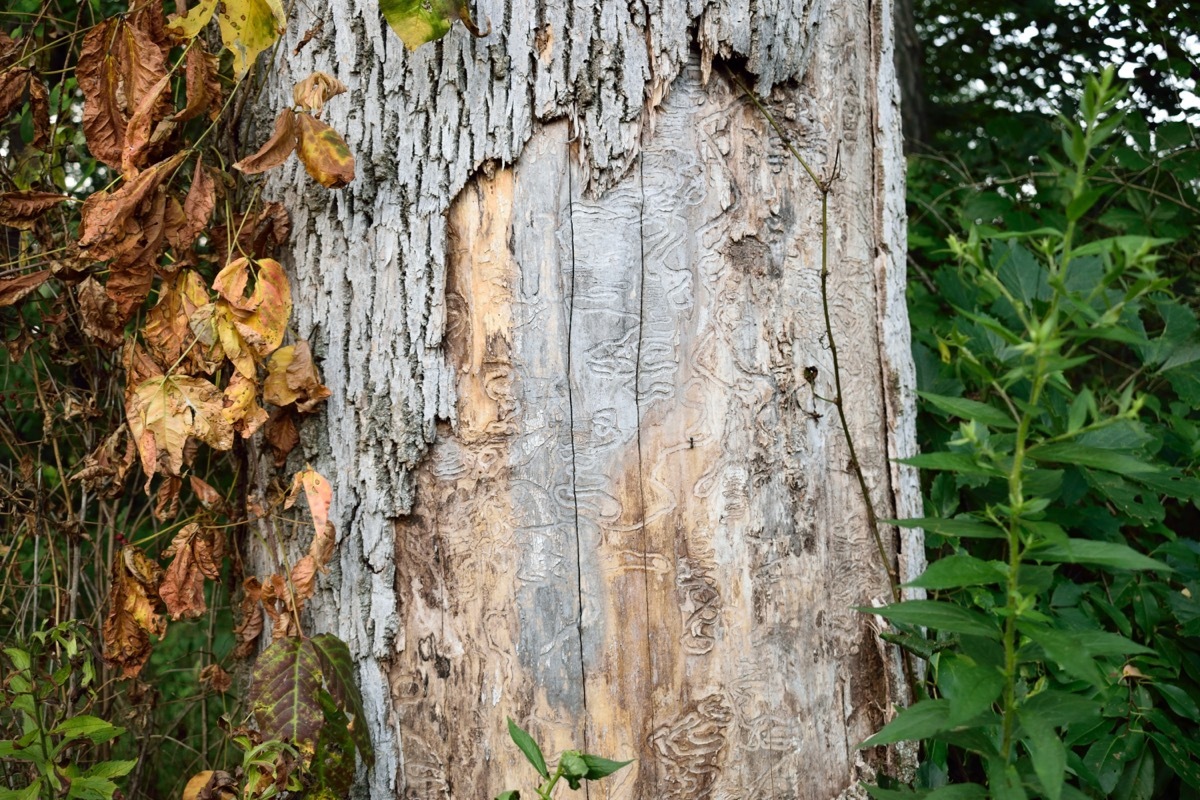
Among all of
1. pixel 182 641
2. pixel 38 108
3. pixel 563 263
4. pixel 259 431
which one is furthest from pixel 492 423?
pixel 182 641

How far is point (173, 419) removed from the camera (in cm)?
193

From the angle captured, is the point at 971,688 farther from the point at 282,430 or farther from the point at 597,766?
the point at 282,430

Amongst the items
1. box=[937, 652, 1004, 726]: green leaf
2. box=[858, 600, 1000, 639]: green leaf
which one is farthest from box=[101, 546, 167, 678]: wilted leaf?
box=[937, 652, 1004, 726]: green leaf

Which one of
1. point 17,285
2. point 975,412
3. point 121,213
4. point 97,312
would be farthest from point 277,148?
point 975,412

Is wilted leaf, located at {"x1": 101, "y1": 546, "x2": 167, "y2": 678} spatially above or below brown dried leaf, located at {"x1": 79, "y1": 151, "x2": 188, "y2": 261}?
below

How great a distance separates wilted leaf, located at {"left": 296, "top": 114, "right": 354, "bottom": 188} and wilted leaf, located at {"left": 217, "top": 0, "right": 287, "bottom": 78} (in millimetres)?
161

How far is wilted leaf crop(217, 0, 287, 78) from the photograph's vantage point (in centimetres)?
183

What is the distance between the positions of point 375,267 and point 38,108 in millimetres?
904

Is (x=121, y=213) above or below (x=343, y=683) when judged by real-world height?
above

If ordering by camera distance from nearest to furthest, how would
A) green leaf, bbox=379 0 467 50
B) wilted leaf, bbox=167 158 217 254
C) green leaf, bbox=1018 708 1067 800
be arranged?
green leaf, bbox=1018 708 1067 800 → green leaf, bbox=379 0 467 50 → wilted leaf, bbox=167 158 217 254

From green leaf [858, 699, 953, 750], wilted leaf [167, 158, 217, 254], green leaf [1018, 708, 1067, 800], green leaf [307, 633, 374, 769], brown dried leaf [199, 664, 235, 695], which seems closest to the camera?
green leaf [1018, 708, 1067, 800]

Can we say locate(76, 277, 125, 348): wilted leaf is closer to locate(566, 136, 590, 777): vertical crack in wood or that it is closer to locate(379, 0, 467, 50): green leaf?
locate(379, 0, 467, 50): green leaf

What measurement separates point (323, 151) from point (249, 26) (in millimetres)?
268

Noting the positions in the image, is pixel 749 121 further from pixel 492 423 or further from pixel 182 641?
pixel 182 641
